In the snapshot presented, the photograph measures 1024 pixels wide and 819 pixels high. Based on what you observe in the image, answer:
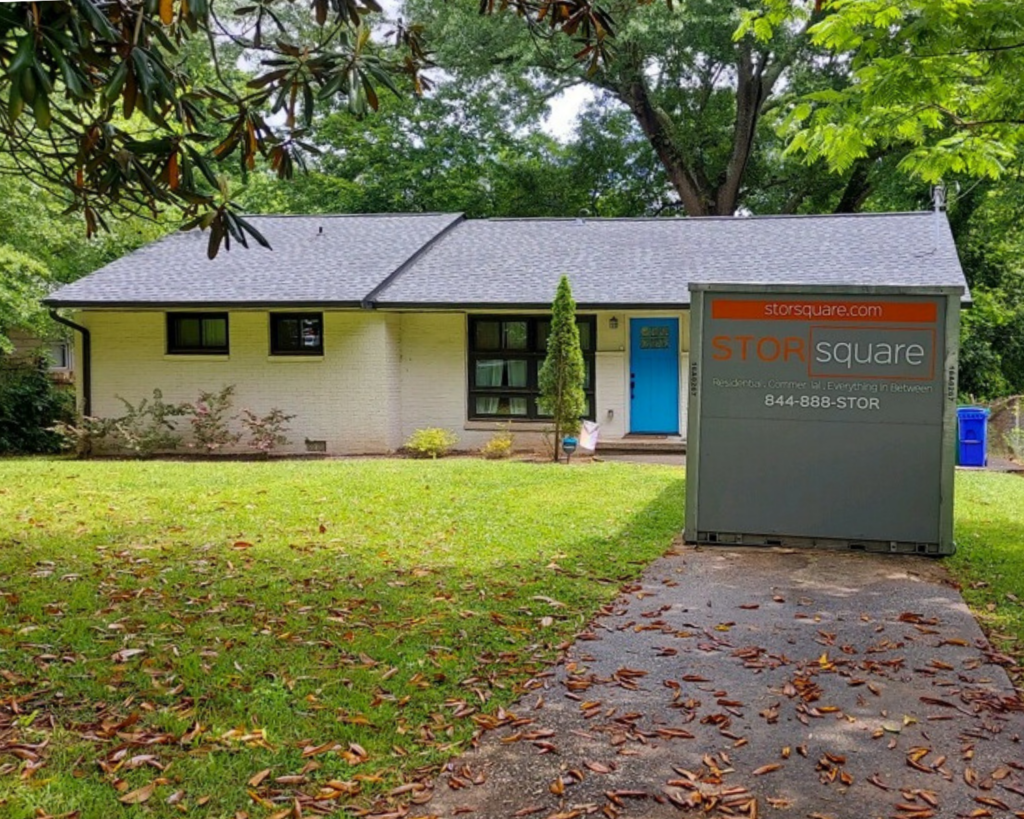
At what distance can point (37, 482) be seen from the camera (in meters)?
11.1

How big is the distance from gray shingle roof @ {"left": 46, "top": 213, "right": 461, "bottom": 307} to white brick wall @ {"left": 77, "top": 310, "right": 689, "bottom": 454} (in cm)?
52

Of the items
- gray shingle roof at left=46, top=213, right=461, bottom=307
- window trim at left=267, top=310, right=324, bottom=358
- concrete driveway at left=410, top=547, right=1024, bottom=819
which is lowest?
concrete driveway at left=410, top=547, right=1024, bottom=819

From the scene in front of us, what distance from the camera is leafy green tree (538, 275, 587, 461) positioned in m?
13.6

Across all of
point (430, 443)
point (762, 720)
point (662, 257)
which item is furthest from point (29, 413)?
point (762, 720)

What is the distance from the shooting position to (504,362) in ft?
54.0

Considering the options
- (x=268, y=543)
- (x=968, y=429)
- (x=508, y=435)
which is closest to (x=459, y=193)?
(x=508, y=435)

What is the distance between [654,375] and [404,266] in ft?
17.4

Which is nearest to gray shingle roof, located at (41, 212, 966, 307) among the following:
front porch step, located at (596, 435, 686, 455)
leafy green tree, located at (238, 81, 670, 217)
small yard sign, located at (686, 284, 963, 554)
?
front porch step, located at (596, 435, 686, 455)

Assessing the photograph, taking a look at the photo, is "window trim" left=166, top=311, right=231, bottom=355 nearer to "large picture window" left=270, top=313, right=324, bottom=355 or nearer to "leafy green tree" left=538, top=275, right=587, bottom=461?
"large picture window" left=270, top=313, right=324, bottom=355

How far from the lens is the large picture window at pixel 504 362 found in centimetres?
1639

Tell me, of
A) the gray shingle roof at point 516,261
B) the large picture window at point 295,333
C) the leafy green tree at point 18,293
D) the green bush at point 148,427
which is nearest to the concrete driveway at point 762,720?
the gray shingle roof at point 516,261

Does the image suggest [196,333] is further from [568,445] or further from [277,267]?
[568,445]

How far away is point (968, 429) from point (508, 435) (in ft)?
24.8

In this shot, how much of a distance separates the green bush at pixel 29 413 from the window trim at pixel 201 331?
126 inches
